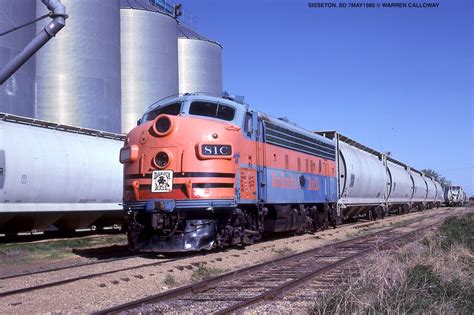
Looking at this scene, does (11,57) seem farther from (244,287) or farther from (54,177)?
(244,287)

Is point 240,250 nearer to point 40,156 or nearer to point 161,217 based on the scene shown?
point 161,217

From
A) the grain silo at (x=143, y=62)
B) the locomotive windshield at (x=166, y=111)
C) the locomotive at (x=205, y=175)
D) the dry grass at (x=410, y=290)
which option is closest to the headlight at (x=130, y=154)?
the locomotive at (x=205, y=175)

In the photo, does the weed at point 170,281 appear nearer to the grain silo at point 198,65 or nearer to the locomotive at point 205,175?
the locomotive at point 205,175

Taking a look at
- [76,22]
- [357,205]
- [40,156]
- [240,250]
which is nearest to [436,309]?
[240,250]

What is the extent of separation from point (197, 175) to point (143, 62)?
2791 centimetres

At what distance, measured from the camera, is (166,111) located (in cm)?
1277

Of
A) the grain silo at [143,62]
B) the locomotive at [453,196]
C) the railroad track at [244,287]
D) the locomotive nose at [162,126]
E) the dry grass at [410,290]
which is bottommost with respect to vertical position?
the railroad track at [244,287]

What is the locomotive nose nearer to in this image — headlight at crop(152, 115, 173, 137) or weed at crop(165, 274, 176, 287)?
headlight at crop(152, 115, 173, 137)

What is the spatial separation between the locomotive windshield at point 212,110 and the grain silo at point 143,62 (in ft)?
81.8

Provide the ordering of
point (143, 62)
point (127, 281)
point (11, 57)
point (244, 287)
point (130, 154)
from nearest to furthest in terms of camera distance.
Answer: point (244, 287) < point (127, 281) < point (130, 154) < point (11, 57) < point (143, 62)

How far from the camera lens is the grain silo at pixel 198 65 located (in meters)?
44.4

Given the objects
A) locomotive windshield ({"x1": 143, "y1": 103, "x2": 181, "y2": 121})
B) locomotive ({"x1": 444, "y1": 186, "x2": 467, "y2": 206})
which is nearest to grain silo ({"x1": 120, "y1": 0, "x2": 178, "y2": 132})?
locomotive windshield ({"x1": 143, "y1": 103, "x2": 181, "y2": 121})

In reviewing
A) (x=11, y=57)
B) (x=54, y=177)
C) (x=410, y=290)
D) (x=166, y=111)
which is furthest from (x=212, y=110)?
(x=11, y=57)

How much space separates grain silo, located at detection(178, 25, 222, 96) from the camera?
4444 centimetres
